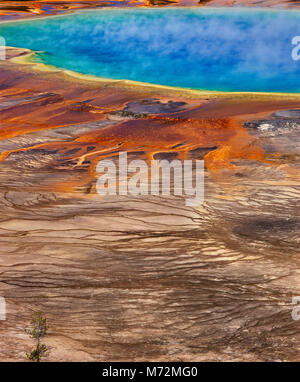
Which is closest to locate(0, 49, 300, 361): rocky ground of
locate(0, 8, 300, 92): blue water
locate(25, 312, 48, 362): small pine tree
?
locate(25, 312, 48, 362): small pine tree

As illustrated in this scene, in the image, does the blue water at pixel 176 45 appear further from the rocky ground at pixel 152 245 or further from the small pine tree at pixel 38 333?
the small pine tree at pixel 38 333

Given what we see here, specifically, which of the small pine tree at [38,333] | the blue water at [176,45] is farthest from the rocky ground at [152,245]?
the blue water at [176,45]

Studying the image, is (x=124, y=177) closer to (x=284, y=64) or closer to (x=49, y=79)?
(x=49, y=79)

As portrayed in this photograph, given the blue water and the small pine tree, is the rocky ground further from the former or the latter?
the blue water

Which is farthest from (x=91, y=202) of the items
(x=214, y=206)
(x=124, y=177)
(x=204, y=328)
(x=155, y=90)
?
(x=155, y=90)

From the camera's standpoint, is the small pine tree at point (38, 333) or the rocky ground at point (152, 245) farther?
the rocky ground at point (152, 245)

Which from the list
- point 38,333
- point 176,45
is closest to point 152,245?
point 38,333
